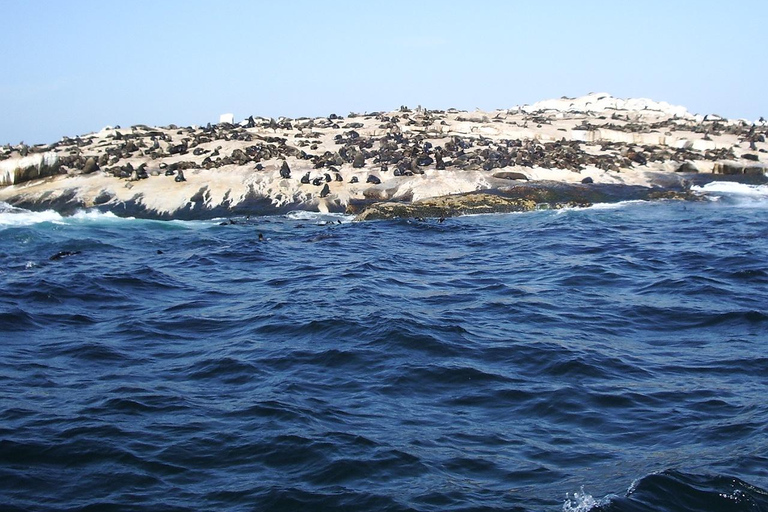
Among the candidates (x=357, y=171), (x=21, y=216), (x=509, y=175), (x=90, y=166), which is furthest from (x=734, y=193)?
(x=21, y=216)

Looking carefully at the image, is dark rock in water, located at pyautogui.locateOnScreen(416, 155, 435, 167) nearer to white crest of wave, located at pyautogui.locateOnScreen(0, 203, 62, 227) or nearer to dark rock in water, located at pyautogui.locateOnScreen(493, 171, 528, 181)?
dark rock in water, located at pyautogui.locateOnScreen(493, 171, 528, 181)

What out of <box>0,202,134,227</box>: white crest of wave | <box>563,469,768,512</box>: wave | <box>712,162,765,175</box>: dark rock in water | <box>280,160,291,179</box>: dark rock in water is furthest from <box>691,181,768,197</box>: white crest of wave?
<box>563,469,768,512</box>: wave

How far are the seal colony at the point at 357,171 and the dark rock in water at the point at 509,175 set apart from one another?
0.14 ft

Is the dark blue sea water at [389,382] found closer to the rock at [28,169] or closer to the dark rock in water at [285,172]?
the dark rock in water at [285,172]

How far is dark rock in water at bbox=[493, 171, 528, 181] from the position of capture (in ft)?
102

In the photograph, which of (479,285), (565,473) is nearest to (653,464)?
(565,473)

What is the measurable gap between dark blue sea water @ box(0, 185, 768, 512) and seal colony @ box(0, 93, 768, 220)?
31.7 ft

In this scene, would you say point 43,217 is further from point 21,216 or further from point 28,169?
point 28,169

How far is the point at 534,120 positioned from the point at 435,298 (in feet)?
133

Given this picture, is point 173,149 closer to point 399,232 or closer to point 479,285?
point 399,232

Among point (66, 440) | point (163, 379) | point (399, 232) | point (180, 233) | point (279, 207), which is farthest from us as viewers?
point (279, 207)

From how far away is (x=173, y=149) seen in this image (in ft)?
118

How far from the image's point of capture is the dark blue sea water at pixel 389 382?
703 cm

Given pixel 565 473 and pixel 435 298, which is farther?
pixel 435 298
